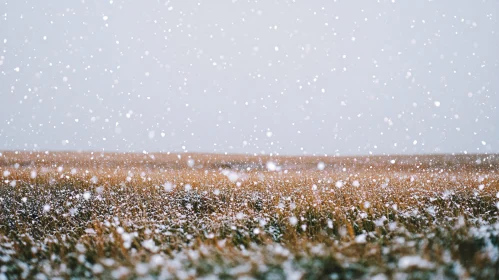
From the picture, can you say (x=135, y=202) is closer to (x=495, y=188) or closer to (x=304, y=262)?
(x=304, y=262)

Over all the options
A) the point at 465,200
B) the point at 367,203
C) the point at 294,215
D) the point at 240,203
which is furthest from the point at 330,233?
the point at 465,200

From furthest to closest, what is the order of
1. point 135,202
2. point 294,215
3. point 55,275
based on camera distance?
point 135,202 → point 294,215 → point 55,275

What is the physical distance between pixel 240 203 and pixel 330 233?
3.47 meters

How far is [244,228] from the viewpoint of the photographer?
9.31 meters

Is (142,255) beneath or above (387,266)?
beneath

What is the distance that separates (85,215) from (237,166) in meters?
18.6

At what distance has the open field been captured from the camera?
495 cm

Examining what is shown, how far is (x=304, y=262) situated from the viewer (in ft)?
16.0

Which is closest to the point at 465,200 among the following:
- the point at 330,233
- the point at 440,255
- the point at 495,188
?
the point at 495,188

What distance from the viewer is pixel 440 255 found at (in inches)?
208

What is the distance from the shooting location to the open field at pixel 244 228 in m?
4.95

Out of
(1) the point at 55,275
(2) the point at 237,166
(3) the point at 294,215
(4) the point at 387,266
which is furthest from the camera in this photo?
(2) the point at 237,166

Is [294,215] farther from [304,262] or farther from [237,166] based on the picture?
[237,166]

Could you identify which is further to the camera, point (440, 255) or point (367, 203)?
point (367, 203)
